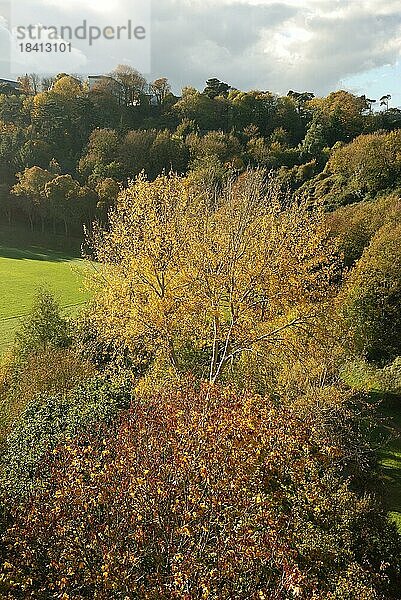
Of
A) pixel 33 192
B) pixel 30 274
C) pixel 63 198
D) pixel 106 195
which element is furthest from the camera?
pixel 33 192

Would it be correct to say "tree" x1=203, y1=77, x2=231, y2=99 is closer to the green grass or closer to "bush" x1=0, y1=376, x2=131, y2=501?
the green grass

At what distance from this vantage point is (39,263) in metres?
41.5

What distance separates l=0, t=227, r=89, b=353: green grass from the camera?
2776 cm

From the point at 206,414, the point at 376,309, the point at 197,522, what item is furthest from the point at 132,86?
the point at 197,522

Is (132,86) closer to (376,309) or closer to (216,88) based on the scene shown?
(216,88)

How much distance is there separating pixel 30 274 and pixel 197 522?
111ft

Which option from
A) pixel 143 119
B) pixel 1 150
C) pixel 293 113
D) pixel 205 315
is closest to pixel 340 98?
pixel 293 113

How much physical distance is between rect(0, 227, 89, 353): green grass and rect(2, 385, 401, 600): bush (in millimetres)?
12997

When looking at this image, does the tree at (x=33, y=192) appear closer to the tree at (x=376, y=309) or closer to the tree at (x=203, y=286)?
the tree at (x=376, y=309)

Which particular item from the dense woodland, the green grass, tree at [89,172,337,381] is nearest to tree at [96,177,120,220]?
the green grass

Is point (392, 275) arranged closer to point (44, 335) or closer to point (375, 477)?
point (375, 477)

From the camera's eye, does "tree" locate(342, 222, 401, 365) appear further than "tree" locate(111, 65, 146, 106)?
No

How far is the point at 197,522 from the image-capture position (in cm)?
615

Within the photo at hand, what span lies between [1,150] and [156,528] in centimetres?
5771
